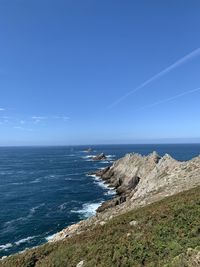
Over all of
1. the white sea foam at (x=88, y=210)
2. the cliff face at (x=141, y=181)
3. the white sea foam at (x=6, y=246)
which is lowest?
the white sea foam at (x=6, y=246)

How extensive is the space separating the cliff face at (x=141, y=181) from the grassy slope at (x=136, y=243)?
621 centimetres

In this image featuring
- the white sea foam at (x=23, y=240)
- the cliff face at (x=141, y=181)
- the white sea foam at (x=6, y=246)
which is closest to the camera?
the cliff face at (x=141, y=181)

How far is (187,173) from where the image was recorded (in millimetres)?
44844

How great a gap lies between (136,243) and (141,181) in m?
49.2

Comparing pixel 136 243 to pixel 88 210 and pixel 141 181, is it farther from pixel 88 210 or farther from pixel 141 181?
pixel 141 181

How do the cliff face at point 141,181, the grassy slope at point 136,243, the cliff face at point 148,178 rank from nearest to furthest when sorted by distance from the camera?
the grassy slope at point 136,243 < the cliff face at point 141,181 < the cliff face at point 148,178

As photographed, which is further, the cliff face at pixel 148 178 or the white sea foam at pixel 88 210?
the white sea foam at pixel 88 210

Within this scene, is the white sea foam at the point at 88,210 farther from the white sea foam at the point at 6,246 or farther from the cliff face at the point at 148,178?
the white sea foam at the point at 6,246

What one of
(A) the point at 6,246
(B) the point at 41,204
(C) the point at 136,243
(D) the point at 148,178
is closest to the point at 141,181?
(D) the point at 148,178

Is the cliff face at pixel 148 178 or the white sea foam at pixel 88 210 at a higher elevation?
the cliff face at pixel 148 178

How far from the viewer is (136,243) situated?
18266 mm

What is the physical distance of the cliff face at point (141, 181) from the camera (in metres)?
34.3

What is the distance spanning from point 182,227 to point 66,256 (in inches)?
347

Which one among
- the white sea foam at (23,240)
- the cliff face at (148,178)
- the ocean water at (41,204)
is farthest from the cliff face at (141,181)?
the white sea foam at (23,240)
